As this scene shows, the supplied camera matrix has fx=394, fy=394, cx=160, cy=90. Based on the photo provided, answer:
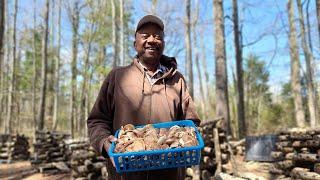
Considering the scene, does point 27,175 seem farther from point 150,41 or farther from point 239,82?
point 150,41

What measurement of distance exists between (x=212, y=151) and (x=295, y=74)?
447 inches

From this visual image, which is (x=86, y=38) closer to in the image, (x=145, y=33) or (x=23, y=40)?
(x=23, y=40)

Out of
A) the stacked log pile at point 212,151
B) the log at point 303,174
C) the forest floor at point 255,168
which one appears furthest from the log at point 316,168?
the forest floor at point 255,168

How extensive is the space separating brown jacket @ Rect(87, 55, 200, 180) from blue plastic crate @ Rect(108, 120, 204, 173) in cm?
28

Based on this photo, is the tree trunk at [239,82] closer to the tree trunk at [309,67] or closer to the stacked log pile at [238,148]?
the stacked log pile at [238,148]

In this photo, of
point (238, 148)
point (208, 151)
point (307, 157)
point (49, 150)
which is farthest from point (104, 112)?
point (49, 150)

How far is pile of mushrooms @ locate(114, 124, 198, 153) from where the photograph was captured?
2188mm

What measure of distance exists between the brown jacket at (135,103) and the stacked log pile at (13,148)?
18.1 metres

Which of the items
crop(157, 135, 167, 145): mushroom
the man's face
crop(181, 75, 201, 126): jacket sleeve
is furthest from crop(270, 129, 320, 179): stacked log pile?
crop(157, 135, 167, 145): mushroom

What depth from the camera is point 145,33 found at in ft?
8.71

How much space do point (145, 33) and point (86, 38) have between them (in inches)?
1093

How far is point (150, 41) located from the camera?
262 cm

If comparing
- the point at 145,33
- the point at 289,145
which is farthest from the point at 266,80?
the point at 145,33

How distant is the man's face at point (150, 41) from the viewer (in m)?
2.63
